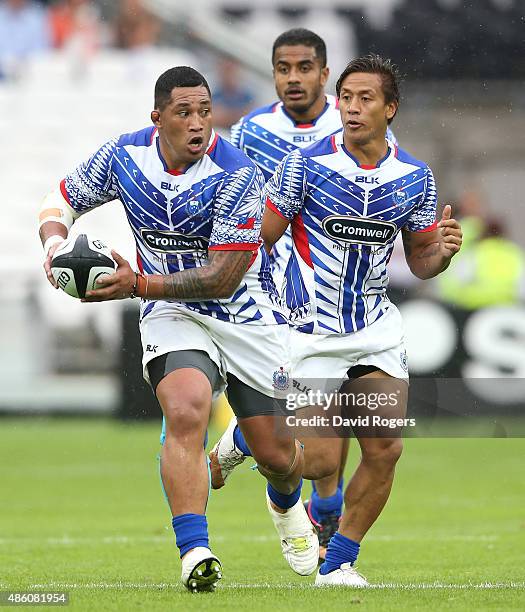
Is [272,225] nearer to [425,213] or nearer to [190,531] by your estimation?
[425,213]

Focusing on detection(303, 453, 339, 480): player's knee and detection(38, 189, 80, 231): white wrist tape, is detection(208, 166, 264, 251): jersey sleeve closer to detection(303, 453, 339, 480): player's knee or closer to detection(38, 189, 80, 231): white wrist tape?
detection(38, 189, 80, 231): white wrist tape

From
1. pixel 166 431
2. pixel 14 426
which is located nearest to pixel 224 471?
pixel 166 431

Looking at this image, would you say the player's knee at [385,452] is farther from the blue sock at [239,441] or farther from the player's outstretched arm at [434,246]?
the blue sock at [239,441]

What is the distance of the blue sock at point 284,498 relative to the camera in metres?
7.15

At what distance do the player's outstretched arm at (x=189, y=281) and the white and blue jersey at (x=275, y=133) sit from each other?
1795 mm

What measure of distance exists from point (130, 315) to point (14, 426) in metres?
2.06

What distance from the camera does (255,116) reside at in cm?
835

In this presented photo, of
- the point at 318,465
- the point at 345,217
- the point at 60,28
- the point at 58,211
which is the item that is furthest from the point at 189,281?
the point at 60,28

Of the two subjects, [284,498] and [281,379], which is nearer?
[281,379]

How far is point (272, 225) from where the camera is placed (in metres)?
6.89

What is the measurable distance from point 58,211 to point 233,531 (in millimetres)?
3393

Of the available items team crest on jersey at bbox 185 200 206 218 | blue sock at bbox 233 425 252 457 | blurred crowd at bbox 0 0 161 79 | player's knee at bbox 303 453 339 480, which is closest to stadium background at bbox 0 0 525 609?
blurred crowd at bbox 0 0 161 79

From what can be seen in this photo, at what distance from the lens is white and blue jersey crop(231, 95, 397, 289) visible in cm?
818

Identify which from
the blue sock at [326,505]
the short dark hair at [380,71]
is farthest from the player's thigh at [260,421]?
the short dark hair at [380,71]
